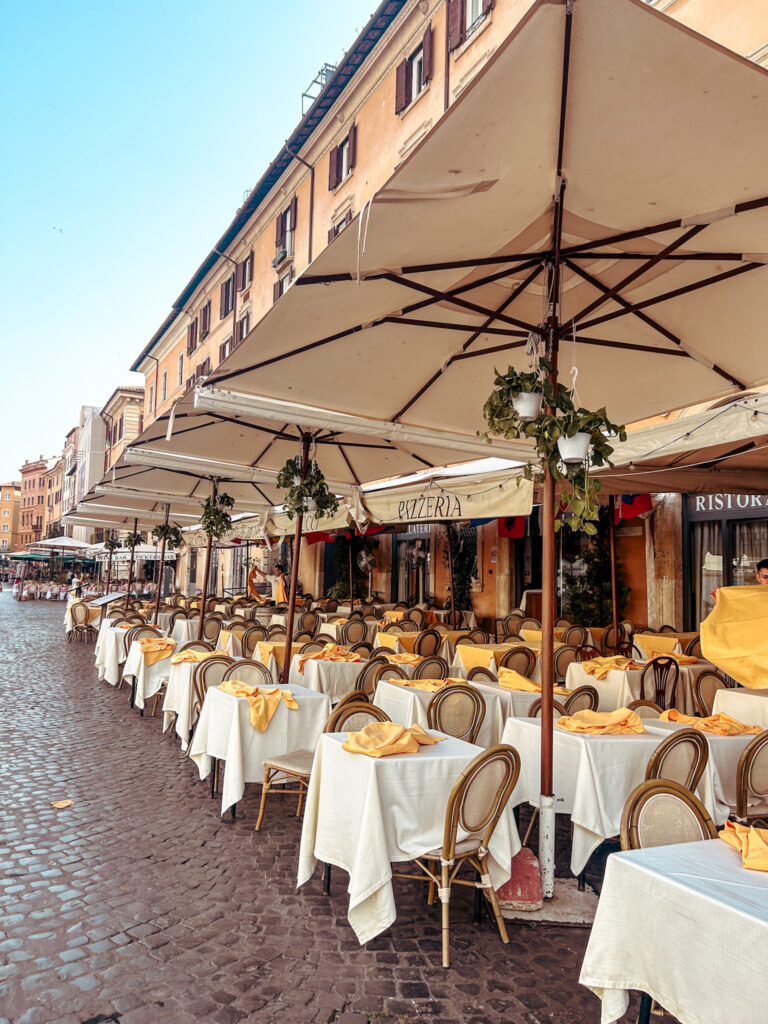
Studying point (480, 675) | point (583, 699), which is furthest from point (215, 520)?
point (583, 699)

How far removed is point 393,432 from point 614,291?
8.03ft

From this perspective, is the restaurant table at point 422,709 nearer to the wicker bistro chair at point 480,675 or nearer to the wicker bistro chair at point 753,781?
the wicker bistro chair at point 480,675

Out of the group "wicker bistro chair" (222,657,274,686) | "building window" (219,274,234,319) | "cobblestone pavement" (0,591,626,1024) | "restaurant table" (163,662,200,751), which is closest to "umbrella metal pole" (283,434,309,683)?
"wicker bistro chair" (222,657,274,686)

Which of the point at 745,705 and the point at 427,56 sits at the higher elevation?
the point at 427,56

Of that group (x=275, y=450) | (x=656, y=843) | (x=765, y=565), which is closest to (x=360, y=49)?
(x=275, y=450)

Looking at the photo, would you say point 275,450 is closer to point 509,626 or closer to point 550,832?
point 509,626

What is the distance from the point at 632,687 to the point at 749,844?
4326 mm

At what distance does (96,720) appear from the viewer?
8109 mm

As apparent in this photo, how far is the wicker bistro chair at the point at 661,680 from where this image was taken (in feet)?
21.7

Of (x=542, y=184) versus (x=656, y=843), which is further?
(x=542, y=184)

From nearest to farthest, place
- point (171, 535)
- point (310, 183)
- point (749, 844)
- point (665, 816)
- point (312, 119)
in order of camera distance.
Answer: point (749, 844) → point (665, 816) → point (171, 535) → point (312, 119) → point (310, 183)

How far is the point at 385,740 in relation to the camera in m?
3.69

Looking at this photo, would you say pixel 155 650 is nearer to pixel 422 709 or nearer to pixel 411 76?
pixel 422 709

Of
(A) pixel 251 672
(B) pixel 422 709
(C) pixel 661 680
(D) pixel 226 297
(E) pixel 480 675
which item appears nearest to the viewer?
(B) pixel 422 709
